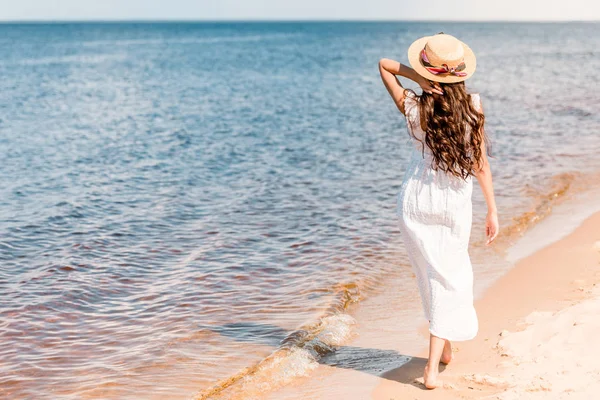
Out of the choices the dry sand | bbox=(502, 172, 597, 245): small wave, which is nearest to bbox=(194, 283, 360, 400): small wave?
the dry sand

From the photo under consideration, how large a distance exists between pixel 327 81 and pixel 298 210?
83.5 ft

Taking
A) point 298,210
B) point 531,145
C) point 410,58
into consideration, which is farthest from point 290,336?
point 531,145

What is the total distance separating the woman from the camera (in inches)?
165

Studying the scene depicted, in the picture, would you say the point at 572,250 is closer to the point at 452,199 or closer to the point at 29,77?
the point at 452,199

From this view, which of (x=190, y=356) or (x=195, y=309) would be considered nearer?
(x=190, y=356)

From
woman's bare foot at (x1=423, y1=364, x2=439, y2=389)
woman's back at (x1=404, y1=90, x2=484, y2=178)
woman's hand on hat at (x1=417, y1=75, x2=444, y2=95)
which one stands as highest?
woman's hand on hat at (x1=417, y1=75, x2=444, y2=95)

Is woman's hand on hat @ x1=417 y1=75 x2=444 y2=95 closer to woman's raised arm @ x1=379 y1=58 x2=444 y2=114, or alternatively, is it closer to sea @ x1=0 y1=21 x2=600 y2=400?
woman's raised arm @ x1=379 y1=58 x2=444 y2=114

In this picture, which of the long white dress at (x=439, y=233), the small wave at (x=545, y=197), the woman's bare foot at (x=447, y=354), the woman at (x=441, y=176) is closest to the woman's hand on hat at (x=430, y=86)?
the woman at (x=441, y=176)

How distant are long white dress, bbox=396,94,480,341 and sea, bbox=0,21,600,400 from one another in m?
1.28

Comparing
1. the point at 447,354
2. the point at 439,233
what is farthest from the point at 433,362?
the point at 439,233

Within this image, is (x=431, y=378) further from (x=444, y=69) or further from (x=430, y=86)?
(x=444, y=69)

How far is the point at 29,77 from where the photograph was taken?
38188mm

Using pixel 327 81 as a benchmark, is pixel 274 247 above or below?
below

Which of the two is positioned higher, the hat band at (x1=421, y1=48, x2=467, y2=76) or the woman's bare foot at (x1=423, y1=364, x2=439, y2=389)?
the hat band at (x1=421, y1=48, x2=467, y2=76)
